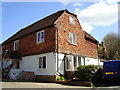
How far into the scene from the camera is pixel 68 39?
19344mm

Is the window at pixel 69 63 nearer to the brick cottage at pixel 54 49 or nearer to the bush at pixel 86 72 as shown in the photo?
the brick cottage at pixel 54 49

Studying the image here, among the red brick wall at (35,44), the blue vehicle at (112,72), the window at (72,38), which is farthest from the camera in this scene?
the window at (72,38)

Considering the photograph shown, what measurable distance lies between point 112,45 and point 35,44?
2417 centimetres

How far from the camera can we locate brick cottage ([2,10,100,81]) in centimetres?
1712

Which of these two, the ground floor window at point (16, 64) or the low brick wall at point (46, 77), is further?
the ground floor window at point (16, 64)

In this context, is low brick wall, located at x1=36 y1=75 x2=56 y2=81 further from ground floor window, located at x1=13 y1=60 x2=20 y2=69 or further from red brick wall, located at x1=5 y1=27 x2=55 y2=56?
ground floor window, located at x1=13 y1=60 x2=20 y2=69

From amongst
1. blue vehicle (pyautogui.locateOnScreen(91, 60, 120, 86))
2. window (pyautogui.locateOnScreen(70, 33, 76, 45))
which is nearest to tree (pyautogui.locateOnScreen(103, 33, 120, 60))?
window (pyautogui.locateOnScreen(70, 33, 76, 45))

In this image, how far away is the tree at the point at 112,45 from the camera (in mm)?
36612

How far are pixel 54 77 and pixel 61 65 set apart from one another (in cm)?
166

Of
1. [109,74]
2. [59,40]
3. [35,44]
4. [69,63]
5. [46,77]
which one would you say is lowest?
[46,77]

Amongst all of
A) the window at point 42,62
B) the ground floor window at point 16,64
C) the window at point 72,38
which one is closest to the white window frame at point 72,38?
the window at point 72,38

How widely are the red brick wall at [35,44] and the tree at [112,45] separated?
22.9m

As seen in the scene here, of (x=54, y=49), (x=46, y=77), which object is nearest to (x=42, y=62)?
(x=46, y=77)

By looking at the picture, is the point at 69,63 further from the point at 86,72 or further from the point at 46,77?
the point at 86,72
